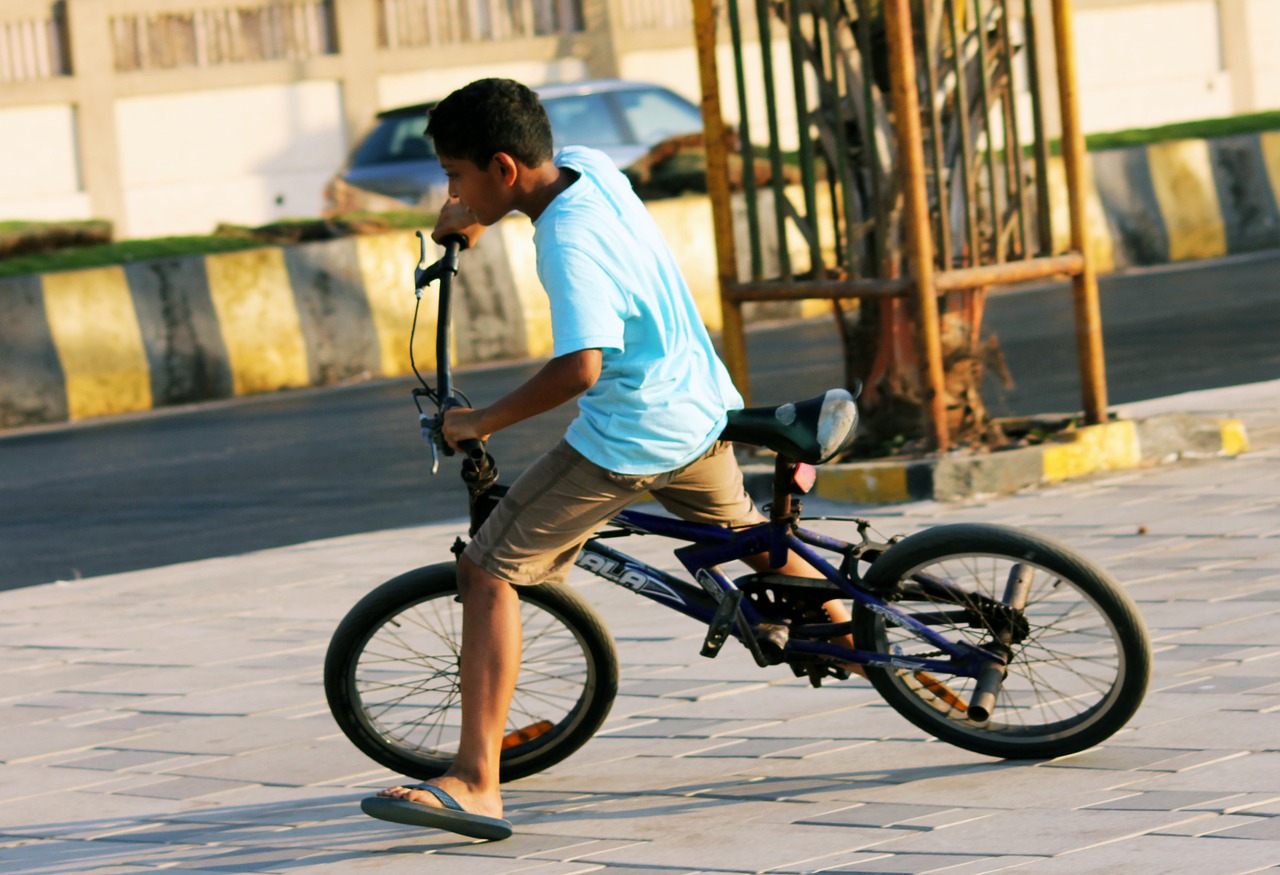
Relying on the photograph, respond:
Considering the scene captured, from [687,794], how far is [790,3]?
441 centimetres

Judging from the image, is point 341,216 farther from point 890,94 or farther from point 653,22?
point 653,22

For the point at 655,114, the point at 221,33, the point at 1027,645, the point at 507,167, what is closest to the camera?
the point at 507,167

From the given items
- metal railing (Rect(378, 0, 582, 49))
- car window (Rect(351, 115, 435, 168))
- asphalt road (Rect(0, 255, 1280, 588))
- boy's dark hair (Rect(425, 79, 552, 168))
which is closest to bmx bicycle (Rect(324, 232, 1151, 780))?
boy's dark hair (Rect(425, 79, 552, 168))

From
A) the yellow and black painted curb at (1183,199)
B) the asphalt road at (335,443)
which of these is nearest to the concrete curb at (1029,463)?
the asphalt road at (335,443)

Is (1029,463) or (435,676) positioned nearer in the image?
(435,676)

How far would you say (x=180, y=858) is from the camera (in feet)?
15.4

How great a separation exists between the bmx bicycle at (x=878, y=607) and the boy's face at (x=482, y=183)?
10.6 inches

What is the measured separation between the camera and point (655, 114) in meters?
19.5

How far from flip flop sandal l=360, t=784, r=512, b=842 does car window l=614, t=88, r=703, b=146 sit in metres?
14.9

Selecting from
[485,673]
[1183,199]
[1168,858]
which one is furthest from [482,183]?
[1183,199]

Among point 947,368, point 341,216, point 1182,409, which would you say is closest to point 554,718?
point 947,368

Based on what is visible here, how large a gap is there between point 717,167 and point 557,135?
1053 cm

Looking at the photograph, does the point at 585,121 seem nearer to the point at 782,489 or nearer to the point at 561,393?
the point at 782,489

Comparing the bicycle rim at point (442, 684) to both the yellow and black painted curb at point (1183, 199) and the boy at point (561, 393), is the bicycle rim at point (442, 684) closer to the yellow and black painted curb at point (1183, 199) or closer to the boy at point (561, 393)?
the boy at point (561, 393)
